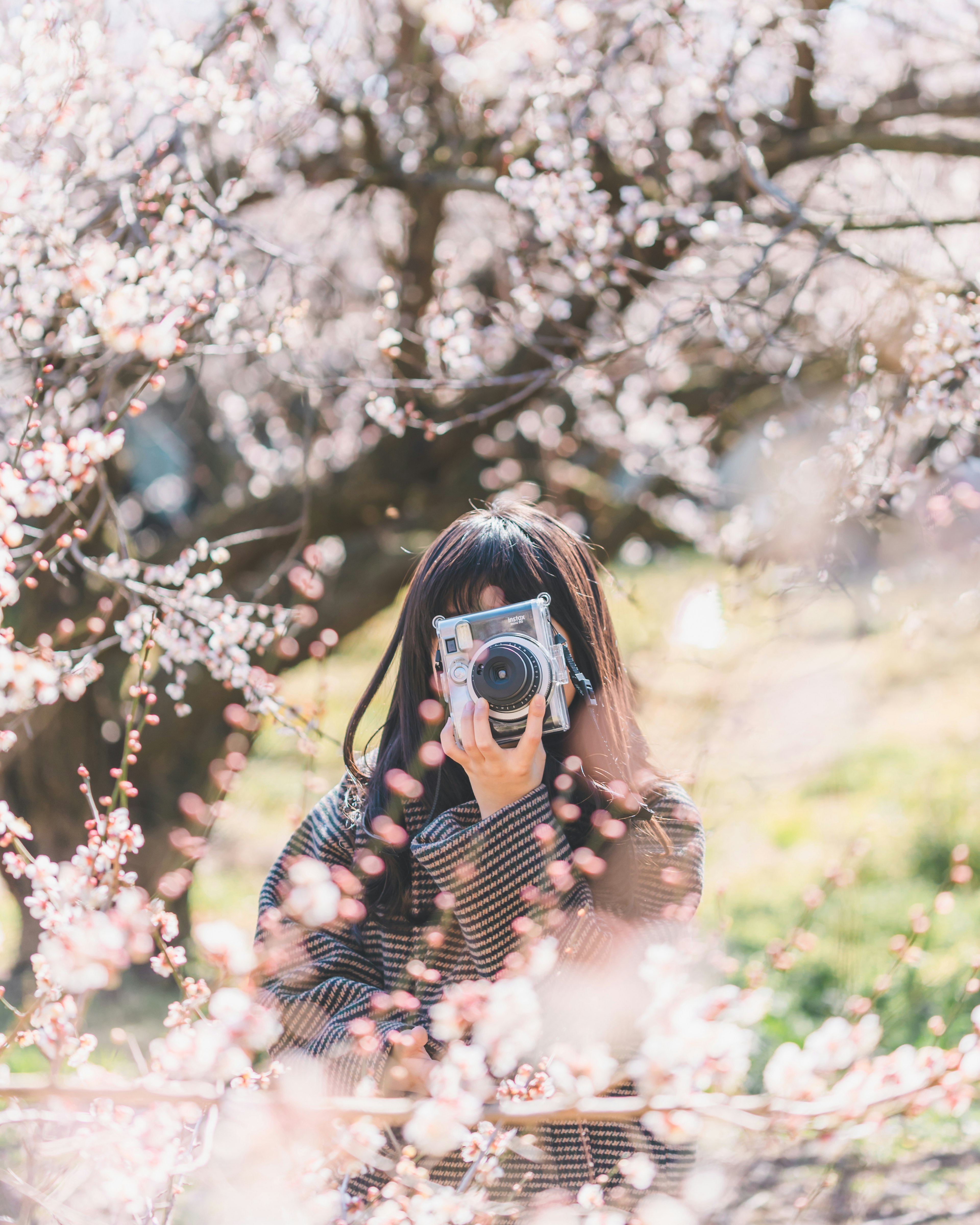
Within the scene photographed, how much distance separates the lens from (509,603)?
1.27 m

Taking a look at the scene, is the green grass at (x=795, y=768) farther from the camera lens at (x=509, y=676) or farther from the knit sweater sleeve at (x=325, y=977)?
the camera lens at (x=509, y=676)

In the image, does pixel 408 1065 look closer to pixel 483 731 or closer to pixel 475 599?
pixel 483 731

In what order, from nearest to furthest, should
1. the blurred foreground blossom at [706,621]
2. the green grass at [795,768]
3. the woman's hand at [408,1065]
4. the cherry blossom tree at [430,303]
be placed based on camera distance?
the woman's hand at [408,1065] < the cherry blossom tree at [430,303] < the blurred foreground blossom at [706,621] < the green grass at [795,768]

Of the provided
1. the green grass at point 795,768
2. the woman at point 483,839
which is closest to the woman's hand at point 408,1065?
the woman at point 483,839

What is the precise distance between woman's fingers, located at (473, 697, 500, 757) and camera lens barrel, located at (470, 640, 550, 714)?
0.01 m

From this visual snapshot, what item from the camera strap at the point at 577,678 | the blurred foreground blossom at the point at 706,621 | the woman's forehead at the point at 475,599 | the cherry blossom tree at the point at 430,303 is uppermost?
the cherry blossom tree at the point at 430,303

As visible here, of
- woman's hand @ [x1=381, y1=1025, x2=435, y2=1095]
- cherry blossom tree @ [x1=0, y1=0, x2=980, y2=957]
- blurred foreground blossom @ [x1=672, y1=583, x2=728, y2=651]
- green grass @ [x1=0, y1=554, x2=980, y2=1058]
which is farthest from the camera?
green grass @ [x1=0, y1=554, x2=980, y2=1058]

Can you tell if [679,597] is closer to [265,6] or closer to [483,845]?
[265,6]

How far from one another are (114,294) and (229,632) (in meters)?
0.78

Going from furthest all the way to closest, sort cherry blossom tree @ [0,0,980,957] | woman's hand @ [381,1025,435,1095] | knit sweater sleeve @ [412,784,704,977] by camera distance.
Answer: cherry blossom tree @ [0,0,980,957]
knit sweater sleeve @ [412,784,704,977]
woman's hand @ [381,1025,435,1095]

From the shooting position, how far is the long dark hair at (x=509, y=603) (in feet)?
4.13

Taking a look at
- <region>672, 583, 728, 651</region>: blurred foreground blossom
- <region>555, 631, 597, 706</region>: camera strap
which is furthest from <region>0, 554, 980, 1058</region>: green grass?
<region>555, 631, 597, 706</region>: camera strap

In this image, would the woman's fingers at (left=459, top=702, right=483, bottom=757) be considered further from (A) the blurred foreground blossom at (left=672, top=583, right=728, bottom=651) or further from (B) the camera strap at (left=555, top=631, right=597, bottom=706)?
(A) the blurred foreground blossom at (left=672, top=583, right=728, bottom=651)

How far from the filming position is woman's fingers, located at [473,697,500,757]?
1.14m
